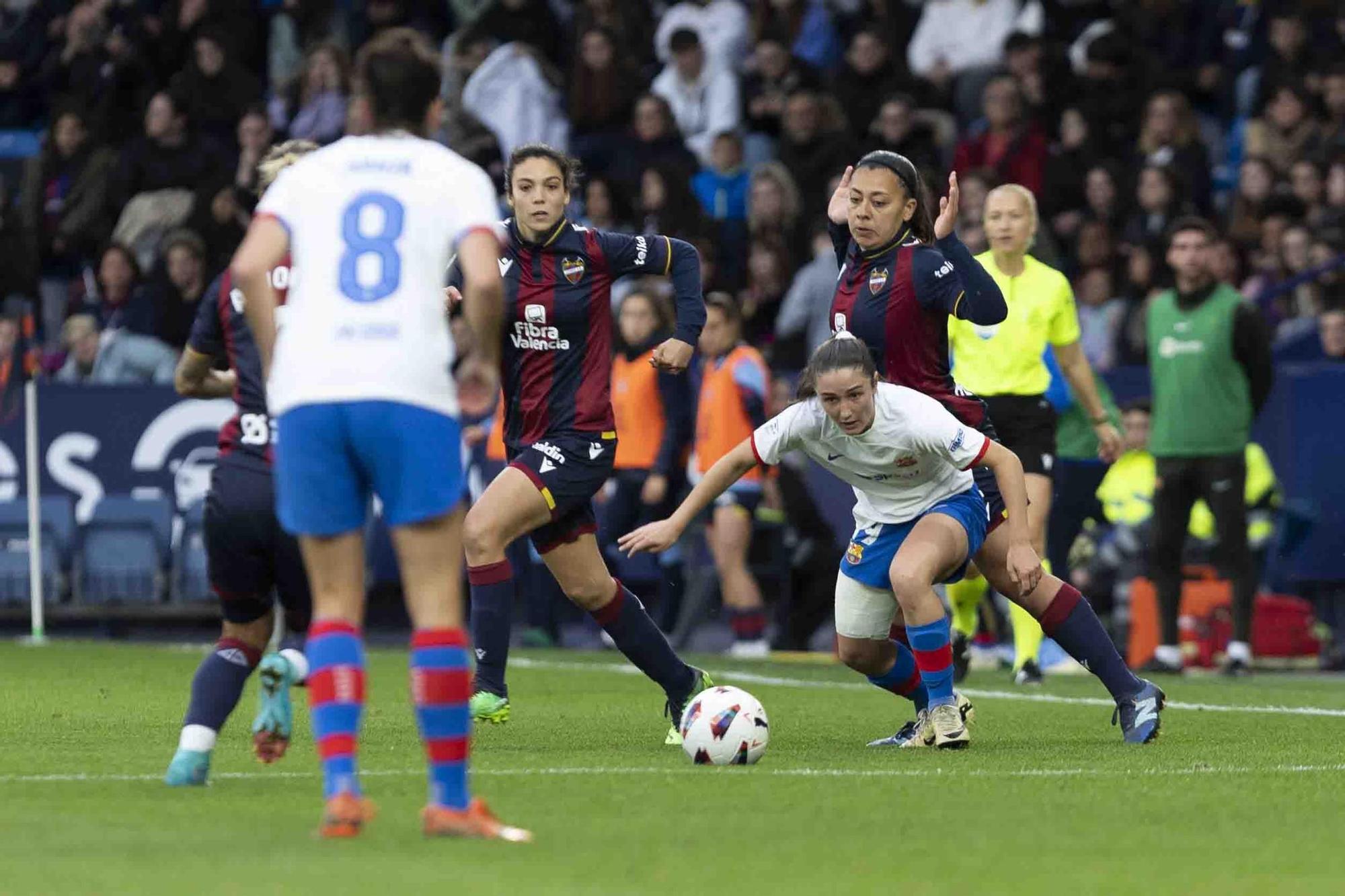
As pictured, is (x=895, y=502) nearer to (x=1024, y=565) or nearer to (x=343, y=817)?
(x=1024, y=565)

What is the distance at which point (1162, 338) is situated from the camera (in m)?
14.0

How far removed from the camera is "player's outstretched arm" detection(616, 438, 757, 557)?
25.7 feet

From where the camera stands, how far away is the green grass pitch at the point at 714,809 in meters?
5.43

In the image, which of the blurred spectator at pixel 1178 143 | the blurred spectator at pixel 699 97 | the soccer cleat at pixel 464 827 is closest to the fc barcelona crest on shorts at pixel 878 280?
the soccer cleat at pixel 464 827

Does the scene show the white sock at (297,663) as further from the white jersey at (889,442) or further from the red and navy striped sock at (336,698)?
the white jersey at (889,442)

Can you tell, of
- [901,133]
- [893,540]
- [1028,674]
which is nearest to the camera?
[893,540]

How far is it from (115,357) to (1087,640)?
9.92 m

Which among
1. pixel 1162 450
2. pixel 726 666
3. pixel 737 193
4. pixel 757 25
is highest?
pixel 757 25

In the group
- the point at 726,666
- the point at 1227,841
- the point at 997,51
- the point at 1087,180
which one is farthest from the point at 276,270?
the point at 997,51

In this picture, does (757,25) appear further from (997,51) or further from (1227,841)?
(1227,841)

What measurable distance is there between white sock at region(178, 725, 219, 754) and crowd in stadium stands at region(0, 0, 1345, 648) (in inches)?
386

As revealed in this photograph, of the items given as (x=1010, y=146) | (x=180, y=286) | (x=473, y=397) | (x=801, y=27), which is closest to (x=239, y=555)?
(x=473, y=397)

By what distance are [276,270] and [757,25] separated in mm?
12997

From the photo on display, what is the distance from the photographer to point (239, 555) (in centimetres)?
729
